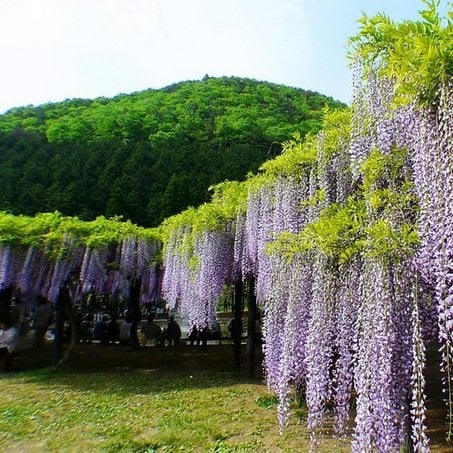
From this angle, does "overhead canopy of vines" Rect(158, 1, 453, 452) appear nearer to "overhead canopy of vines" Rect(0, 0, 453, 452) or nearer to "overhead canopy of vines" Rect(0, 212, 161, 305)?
"overhead canopy of vines" Rect(0, 0, 453, 452)

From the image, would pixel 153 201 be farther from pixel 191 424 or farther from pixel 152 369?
pixel 191 424

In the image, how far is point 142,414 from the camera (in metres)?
7.91

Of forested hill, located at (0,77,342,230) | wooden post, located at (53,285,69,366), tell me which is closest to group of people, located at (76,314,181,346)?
wooden post, located at (53,285,69,366)

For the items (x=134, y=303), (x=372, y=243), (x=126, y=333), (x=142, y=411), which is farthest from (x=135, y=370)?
(x=372, y=243)

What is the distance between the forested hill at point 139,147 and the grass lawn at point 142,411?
15113 millimetres

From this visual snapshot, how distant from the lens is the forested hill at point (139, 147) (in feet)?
92.7

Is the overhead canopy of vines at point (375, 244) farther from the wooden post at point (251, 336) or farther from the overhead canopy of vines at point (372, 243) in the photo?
the wooden post at point (251, 336)

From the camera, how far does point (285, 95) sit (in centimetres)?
4212

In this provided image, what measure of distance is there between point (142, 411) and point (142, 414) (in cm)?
20

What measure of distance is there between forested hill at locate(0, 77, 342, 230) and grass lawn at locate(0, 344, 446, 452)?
15113mm

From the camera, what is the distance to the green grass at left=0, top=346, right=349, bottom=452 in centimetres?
648

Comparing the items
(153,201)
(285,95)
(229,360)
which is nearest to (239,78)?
(285,95)

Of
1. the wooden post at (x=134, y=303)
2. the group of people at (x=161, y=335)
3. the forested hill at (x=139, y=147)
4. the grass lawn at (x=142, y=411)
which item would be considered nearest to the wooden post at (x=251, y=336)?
the grass lawn at (x=142, y=411)

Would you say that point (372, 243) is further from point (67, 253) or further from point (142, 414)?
point (67, 253)
